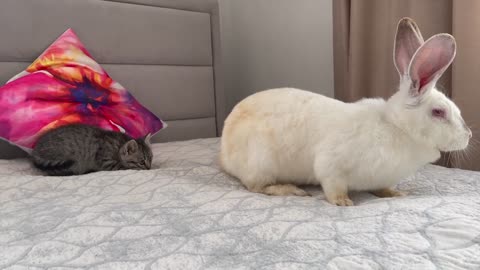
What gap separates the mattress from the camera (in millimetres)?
764

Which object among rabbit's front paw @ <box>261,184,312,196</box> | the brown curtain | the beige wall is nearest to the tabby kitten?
rabbit's front paw @ <box>261,184,312,196</box>

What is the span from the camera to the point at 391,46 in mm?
1970

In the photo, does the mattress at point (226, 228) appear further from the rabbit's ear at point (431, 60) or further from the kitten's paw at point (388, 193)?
the rabbit's ear at point (431, 60)

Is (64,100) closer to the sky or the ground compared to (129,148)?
closer to the sky

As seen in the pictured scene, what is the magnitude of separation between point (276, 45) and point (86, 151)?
1.65 metres

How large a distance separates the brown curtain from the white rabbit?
2.03 feet

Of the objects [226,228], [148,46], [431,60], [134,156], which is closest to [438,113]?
[431,60]

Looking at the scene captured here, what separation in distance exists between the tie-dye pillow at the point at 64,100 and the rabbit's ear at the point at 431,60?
1424 mm

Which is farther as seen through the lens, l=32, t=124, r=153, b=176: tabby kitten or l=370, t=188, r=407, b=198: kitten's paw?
l=32, t=124, r=153, b=176: tabby kitten

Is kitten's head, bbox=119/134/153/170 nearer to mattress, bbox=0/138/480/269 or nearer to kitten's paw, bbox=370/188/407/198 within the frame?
mattress, bbox=0/138/480/269

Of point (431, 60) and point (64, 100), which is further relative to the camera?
point (64, 100)

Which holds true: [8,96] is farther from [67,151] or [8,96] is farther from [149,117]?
[149,117]

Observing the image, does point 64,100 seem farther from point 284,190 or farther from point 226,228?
Result: point 226,228

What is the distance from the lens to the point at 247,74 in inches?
128
